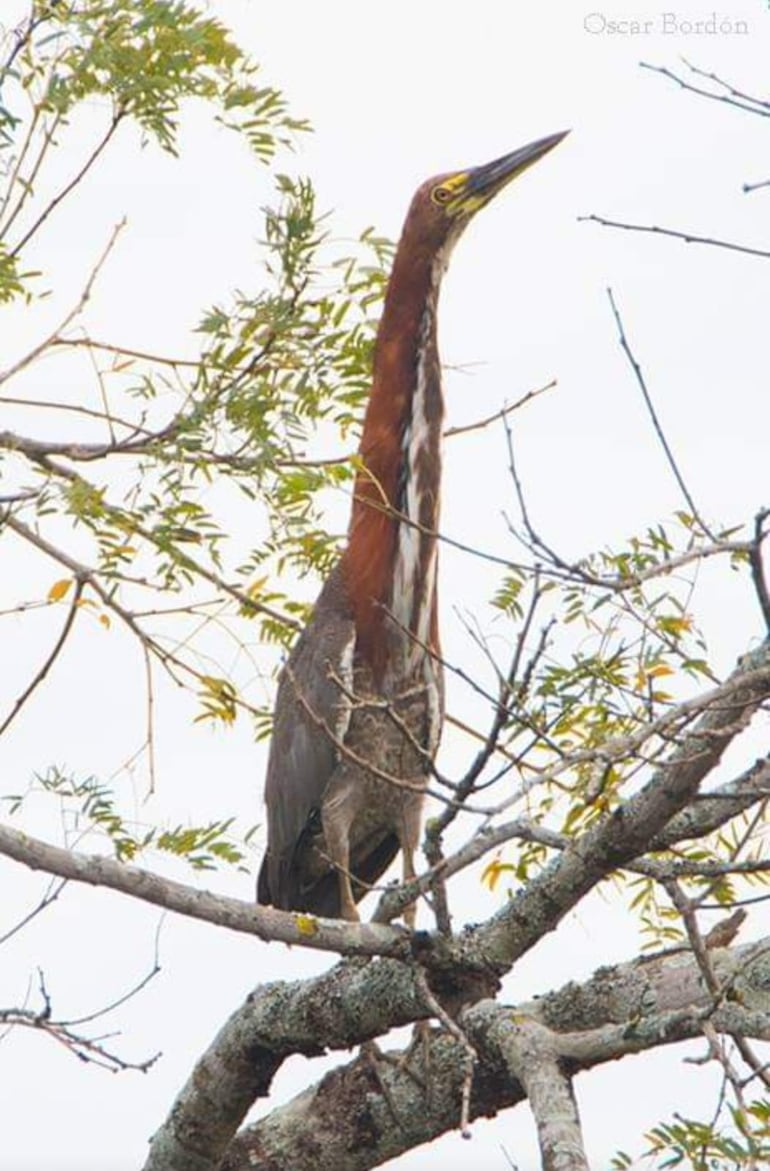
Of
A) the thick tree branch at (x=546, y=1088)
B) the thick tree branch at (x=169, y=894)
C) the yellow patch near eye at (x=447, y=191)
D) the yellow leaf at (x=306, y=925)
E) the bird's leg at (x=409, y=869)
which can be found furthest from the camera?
the yellow patch near eye at (x=447, y=191)

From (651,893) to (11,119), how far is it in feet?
5.99

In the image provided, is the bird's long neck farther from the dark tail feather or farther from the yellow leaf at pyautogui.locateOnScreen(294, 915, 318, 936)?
the yellow leaf at pyautogui.locateOnScreen(294, 915, 318, 936)

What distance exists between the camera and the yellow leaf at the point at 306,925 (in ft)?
9.89

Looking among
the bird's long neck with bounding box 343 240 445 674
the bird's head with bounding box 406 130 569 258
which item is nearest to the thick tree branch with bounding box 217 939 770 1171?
the bird's long neck with bounding box 343 240 445 674

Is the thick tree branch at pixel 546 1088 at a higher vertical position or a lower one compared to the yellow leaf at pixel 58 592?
lower

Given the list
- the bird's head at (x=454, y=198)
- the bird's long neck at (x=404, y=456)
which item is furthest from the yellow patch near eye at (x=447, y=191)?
the bird's long neck at (x=404, y=456)

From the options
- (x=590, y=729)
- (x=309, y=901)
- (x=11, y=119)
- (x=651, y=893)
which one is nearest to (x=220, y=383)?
(x=11, y=119)

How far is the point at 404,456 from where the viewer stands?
4.60m

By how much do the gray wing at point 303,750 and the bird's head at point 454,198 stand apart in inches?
33.1

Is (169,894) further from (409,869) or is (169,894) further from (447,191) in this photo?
(447,191)

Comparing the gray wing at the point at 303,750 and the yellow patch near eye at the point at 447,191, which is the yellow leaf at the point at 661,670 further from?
the yellow patch near eye at the point at 447,191

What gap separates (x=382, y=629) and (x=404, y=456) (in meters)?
0.41

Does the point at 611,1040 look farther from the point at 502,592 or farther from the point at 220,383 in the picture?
the point at 220,383

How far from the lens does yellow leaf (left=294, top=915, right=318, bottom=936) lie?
3016mm
